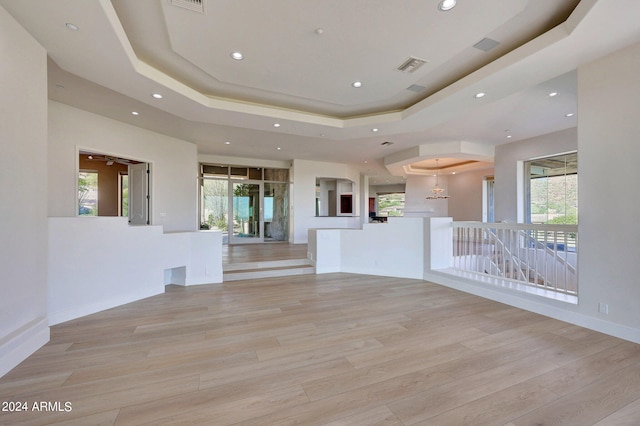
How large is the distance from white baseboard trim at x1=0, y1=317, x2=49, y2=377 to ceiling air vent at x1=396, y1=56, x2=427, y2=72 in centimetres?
495

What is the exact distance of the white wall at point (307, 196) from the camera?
9.34m

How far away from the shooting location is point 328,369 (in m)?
2.27

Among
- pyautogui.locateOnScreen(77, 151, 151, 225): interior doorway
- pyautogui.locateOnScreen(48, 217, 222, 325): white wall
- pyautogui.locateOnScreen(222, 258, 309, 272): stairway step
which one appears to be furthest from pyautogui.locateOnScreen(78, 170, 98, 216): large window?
pyautogui.locateOnScreen(222, 258, 309, 272): stairway step

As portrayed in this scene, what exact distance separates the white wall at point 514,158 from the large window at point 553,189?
0.39m

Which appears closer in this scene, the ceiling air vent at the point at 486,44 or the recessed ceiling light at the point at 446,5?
the recessed ceiling light at the point at 446,5

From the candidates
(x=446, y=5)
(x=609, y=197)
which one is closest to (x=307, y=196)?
(x=446, y=5)

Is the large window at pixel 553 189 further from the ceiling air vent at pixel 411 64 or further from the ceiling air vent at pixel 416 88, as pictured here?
the ceiling air vent at pixel 411 64

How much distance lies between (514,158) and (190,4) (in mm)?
8305

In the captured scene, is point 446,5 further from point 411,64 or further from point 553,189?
point 553,189

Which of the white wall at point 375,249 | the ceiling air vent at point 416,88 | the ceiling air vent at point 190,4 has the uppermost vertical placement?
the ceiling air vent at point 416,88

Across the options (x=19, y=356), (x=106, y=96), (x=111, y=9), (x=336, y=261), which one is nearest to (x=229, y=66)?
(x=111, y=9)

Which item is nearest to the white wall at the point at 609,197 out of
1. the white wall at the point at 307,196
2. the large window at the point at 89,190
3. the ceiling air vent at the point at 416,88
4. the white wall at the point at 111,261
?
the ceiling air vent at the point at 416,88

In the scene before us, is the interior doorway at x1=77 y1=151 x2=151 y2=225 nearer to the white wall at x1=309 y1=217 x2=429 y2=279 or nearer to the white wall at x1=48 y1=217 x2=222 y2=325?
the white wall at x1=48 y1=217 x2=222 y2=325

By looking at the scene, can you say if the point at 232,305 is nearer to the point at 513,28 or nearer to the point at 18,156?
the point at 18,156
